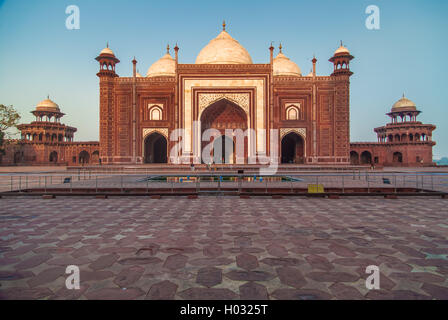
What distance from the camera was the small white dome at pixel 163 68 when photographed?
29172 mm

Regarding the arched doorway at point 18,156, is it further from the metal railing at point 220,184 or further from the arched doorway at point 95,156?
the metal railing at point 220,184

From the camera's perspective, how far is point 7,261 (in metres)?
2.58

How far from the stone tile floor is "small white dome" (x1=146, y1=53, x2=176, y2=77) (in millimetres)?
26534

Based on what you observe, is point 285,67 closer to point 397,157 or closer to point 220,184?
point 397,157

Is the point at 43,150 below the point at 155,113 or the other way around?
below

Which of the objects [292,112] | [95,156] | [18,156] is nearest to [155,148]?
[95,156]

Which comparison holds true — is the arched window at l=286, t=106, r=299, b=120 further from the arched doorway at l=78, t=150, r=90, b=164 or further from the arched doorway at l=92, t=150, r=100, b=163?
the arched doorway at l=78, t=150, r=90, b=164

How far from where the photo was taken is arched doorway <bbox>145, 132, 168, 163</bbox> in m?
25.3

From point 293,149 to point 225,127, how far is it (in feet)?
26.1

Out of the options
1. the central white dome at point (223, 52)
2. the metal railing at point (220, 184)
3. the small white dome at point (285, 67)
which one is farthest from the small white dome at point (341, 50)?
the metal railing at point (220, 184)

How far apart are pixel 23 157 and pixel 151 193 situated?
34.6m

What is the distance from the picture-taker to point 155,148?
27.9 meters

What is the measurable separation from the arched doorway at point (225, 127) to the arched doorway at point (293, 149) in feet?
17.1
